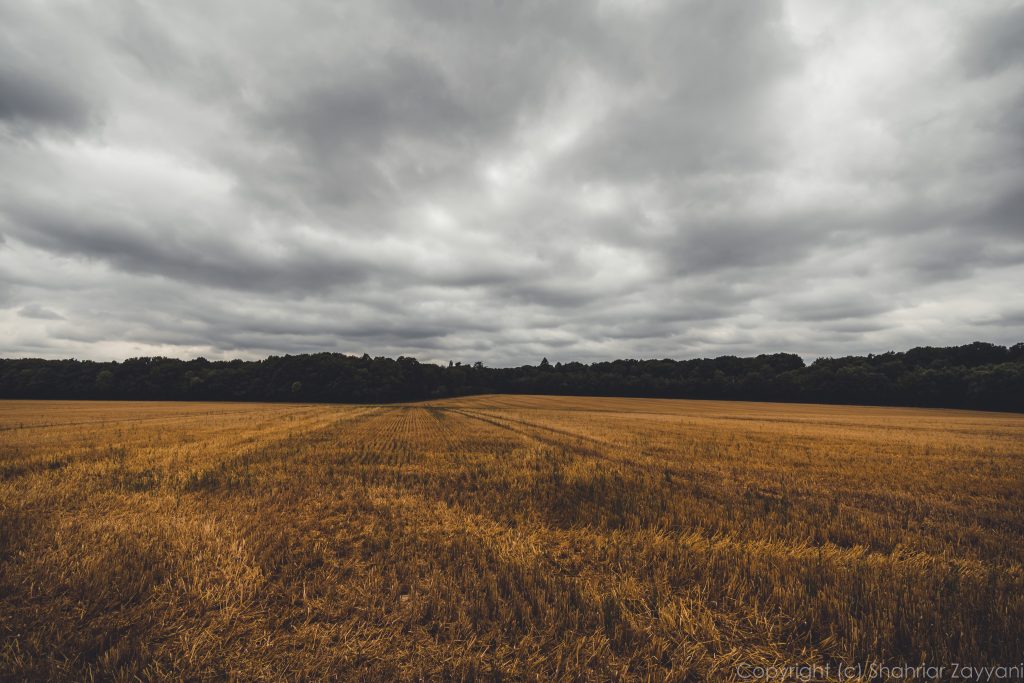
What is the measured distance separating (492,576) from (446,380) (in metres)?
141

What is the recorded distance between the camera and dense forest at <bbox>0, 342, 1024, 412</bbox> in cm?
9206

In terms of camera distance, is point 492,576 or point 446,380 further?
point 446,380

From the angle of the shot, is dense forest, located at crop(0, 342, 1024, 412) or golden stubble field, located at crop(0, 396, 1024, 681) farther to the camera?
dense forest, located at crop(0, 342, 1024, 412)

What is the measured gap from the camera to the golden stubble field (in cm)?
355

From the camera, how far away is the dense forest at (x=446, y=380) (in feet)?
302

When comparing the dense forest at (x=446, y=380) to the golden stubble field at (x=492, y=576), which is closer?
the golden stubble field at (x=492, y=576)

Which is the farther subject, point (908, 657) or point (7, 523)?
point (7, 523)

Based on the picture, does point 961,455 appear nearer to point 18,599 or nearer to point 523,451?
point 523,451

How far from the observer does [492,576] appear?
4.94 meters

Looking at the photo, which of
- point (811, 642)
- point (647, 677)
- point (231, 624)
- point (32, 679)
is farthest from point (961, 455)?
point (32, 679)

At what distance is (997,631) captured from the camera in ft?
12.5

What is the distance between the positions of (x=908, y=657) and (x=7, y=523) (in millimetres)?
11973

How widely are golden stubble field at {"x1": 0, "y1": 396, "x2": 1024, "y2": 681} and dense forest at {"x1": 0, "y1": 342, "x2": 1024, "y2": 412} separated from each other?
105 m

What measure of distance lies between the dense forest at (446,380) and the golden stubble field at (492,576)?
105 meters
